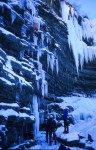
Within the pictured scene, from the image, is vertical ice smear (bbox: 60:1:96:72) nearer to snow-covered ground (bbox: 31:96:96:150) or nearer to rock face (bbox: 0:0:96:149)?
rock face (bbox: 0:0:96:149)

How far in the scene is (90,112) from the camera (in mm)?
22875

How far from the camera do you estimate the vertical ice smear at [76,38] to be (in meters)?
31.1

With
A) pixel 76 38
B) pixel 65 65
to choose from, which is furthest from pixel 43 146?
pixel 76 38

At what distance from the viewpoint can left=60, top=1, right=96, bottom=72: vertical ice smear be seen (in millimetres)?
31141

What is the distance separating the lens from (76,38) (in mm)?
32188

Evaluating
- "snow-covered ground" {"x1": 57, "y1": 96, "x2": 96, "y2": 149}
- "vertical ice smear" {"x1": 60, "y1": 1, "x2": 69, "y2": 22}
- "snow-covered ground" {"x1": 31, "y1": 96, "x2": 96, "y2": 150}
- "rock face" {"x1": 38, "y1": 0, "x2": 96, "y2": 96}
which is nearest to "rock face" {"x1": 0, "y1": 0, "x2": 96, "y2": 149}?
"rock face" {"x1": 38, "y1": 0, "x2": 96, "y2": 96}

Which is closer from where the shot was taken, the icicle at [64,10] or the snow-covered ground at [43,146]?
the snow-covered ground at [43,146]

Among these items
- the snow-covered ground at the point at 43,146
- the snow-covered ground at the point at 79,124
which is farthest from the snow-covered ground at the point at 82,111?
the snow-covered ground at the point at 43,146

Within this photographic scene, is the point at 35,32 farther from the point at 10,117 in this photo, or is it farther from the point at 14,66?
the point at 10,117

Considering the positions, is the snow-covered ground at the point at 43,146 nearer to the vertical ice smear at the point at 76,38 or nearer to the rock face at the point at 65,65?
the rock face at the point at 65,65

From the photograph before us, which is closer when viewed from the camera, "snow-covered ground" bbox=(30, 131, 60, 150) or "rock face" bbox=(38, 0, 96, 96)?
"snow-covered ground" bbox=(30, 131, 60, 150)

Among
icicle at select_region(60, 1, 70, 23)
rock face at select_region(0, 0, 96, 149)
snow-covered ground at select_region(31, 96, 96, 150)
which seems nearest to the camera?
snow-covered ground at select_region(31, 96, 96, 150)

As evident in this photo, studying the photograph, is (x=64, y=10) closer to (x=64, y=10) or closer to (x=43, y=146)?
(x=64, y=10)

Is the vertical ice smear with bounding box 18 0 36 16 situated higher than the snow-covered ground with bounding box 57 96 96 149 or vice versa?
the vertical ice smear with bounding box 18 0 36 16
